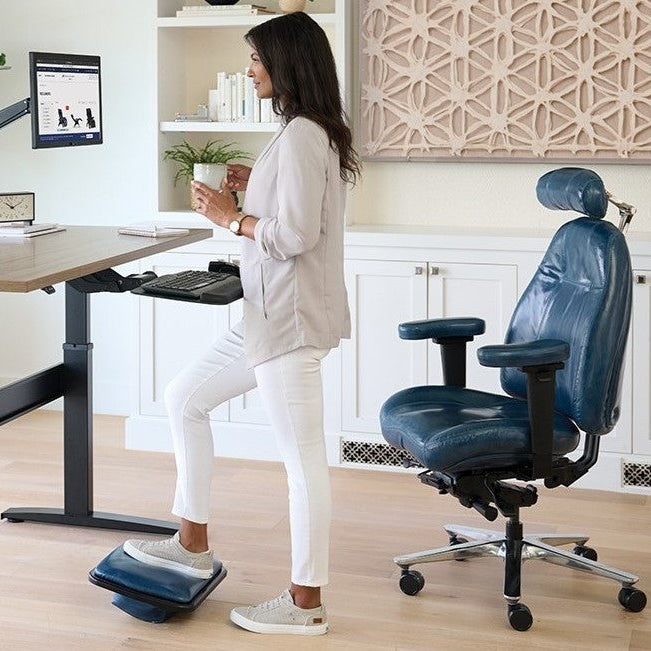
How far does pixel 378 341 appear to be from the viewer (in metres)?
4.45

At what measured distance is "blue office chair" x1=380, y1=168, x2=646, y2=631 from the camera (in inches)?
117

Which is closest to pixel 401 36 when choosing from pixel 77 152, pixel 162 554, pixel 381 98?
pixel 381 98

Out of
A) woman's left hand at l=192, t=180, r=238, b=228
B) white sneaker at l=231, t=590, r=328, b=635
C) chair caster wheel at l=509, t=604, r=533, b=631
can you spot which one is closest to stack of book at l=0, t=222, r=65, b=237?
woman's left hand at l=192, t=180, r=238, b=228

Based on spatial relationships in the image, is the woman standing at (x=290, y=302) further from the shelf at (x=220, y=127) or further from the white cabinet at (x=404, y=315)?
the shelf at (x=220, y=127)

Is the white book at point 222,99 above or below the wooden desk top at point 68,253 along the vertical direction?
above

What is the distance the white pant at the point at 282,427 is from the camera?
2863 millimetres

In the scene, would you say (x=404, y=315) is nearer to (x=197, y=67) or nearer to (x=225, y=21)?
(x=225, y=21)

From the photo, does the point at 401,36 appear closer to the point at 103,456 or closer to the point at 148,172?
the point at 148,172

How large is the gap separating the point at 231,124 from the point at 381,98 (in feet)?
1.91

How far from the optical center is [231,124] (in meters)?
4.62

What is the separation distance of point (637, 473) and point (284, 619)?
175 cm

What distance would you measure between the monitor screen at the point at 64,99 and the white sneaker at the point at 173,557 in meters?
1.27

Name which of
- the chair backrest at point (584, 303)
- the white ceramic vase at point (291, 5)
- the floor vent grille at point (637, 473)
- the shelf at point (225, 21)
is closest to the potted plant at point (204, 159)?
the shelf at point (225, 21)

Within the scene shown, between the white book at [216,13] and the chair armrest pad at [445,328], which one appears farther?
the white book at [216,13]
